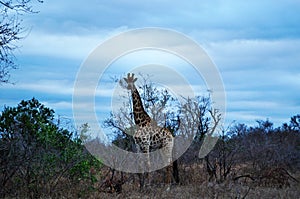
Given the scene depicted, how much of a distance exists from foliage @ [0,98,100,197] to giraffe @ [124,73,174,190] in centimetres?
268

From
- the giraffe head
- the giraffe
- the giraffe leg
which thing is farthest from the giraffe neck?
the giraffe leg

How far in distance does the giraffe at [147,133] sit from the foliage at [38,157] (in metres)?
2.68

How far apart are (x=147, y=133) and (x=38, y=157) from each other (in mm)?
4115

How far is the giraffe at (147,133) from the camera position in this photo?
14406 mm

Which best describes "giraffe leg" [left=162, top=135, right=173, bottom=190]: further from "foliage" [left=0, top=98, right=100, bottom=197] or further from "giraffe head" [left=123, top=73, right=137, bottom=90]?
"foliage" [left=0, top=98, right=100, bottom=197]

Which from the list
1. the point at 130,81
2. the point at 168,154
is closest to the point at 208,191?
the point at 168,154

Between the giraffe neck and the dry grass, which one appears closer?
the dry grass

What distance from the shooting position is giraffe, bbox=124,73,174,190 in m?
14.4

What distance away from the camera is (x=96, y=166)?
1198 cm

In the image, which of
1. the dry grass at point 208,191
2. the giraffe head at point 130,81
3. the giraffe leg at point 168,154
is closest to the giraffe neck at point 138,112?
the giraffe head at point 130,81

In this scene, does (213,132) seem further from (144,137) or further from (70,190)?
(70,190)

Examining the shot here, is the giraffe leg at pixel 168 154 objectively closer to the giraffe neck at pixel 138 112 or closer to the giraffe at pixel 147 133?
the giraffe at pixel 147 133

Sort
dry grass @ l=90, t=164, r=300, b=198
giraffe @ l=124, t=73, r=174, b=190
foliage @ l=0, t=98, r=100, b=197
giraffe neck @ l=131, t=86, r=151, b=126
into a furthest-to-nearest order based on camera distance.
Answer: giraffe neck @ l=131, t=86, r=151, b=126 < giraffe @ l=124, t=73, r=174, b=190 < dry grass @ l=90, t=164, r=300, b=198 < foliage @ l=0, t=98, r=100, b=197

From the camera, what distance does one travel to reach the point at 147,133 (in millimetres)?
14477
